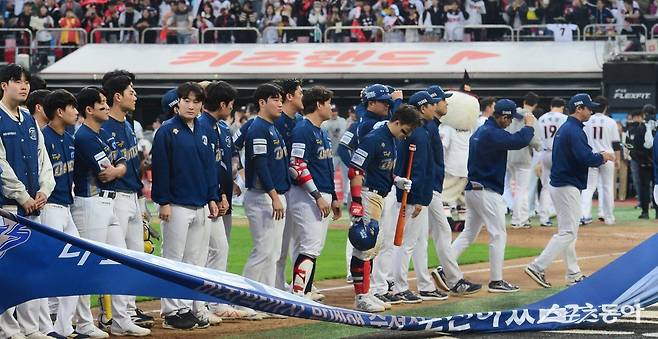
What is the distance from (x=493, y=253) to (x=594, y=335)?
12.4 ft

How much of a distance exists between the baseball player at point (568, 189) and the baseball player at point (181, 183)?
14.3 feet

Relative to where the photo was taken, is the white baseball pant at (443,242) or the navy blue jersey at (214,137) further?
the white baseball pant at (443,242)

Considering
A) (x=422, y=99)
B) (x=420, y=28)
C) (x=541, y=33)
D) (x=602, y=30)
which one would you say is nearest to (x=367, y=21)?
(x=420, y=28)

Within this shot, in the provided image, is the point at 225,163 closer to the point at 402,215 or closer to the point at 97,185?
the point at 97,185

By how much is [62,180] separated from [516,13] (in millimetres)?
22746

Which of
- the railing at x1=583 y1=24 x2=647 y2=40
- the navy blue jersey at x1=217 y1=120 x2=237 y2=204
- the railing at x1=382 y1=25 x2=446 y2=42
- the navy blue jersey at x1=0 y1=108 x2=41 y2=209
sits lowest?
the railing at x1=382 y1=25 x2=446 y2=42

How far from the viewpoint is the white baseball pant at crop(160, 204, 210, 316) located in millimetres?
11438

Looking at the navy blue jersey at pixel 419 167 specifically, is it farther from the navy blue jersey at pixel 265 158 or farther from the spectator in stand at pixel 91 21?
the spectator in stand at pixel 91 21

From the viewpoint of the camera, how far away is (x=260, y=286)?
31.5ft

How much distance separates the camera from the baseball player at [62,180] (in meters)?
10.4

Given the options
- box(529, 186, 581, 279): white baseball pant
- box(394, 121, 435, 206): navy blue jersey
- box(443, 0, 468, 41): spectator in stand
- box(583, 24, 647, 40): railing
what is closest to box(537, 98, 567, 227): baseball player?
box(529, 186, 581, 279): white baseball pant

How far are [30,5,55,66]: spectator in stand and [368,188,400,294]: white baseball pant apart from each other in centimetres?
2182

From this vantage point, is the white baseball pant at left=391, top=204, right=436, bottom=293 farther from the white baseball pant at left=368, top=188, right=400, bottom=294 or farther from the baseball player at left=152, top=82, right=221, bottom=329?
the baseball player at left=152, top=82, right=221, bottom=329

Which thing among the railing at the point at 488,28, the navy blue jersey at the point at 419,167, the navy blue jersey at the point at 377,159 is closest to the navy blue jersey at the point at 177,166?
the navy blue jersey at the point at 377,159
